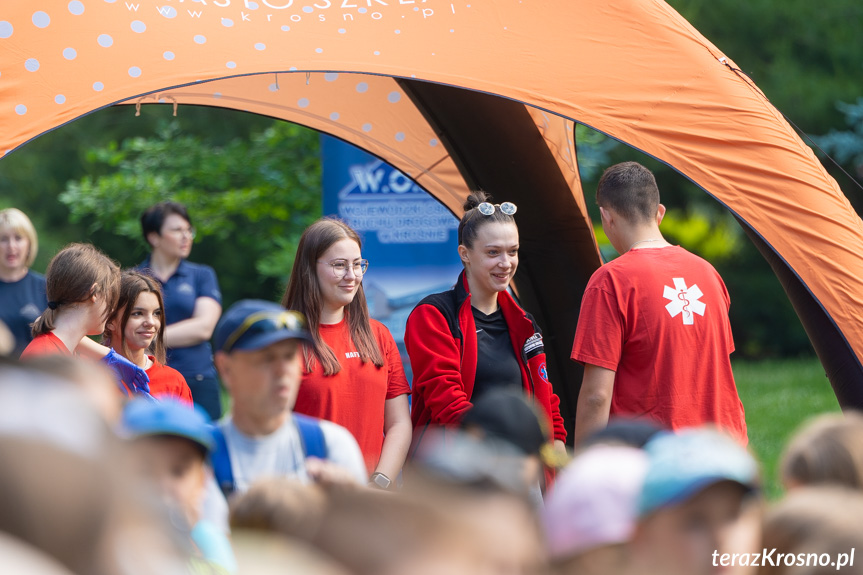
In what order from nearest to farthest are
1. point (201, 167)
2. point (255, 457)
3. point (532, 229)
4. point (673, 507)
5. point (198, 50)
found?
1. point (673, 507)
2. point (255, 457)
3. point (198, 50)
4. point (532, 229)
5. point (201, 167)

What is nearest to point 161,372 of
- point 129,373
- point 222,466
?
point 129,373

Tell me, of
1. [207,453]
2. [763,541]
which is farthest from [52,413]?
[763,541]

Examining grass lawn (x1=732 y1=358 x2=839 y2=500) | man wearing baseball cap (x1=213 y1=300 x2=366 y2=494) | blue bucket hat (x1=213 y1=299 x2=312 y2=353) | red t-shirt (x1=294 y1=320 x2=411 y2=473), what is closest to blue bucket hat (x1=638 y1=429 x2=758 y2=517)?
man wearing baseball cap (x1=213 y1=300 x2=366 y2=494)

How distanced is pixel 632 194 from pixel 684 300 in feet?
1.63

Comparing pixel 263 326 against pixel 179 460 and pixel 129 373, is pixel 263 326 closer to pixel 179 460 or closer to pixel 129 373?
pixel 179 460

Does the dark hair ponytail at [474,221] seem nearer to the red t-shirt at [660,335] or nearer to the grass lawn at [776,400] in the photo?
the red t-shirt at [660,335]

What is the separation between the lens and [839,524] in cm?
160

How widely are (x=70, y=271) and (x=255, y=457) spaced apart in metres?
1.72

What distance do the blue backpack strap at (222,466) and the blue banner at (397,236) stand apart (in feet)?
14.7

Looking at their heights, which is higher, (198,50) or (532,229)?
(198,50)

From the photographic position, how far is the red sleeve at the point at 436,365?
3.71 meters

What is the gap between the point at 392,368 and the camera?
13.2 feet

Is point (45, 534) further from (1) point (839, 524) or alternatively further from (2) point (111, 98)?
(2) point (111, 98)

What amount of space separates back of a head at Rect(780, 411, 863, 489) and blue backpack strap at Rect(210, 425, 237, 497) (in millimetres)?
1351
